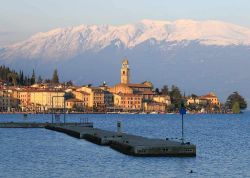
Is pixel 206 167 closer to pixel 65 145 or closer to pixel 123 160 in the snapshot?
pixel 123 160

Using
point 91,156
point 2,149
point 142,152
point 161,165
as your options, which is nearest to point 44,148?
point 2,149

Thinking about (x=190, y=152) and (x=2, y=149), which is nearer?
(x=190, y=152)

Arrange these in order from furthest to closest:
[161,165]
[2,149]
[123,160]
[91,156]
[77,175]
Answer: [2,149], [91,156], [123,160], [161,165], [77,175]

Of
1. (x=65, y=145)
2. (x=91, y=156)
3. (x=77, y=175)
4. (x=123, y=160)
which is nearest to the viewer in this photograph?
(x=77, y=175)

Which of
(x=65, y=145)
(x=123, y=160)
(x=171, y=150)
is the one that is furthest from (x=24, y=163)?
(x=65, y=145)

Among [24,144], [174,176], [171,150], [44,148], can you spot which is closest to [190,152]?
[171,150]

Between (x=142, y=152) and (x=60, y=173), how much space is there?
8378mm

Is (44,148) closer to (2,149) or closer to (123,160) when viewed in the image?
(2,149)

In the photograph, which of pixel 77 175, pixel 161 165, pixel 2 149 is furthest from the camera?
pixel 2 149

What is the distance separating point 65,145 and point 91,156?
38.3 feet

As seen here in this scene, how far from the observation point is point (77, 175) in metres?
35.6

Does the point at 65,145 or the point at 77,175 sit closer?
the point at 77,175

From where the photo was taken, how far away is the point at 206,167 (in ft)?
132

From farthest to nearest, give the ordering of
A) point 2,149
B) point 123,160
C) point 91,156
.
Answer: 1. point 2,149
2. point 91,156
3. point 123,160
